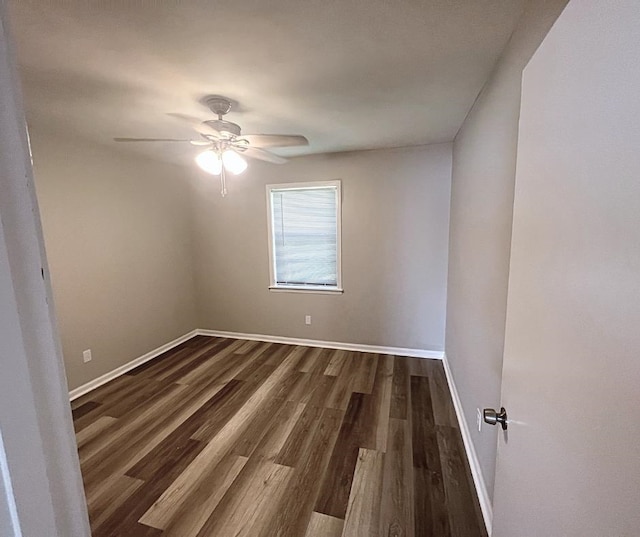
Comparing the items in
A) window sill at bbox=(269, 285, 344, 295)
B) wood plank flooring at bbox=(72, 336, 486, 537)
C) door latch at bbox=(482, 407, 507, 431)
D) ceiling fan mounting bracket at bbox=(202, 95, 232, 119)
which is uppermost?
ceiling fan mounting bracket at bbox=(202, 95, 232, 119)

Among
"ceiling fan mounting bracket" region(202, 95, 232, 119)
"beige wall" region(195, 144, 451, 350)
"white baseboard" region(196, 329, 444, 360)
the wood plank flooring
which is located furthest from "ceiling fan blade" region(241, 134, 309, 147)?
"white baseboard" region(196, 329, 444, 360)

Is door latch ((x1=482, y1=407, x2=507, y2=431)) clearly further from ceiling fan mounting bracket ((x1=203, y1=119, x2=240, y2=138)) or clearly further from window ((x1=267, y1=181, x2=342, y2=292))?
window ((x1=267, y1=181, x2=342, y2=292))

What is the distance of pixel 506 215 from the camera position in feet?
4.49

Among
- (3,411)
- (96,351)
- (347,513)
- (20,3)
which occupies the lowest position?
(347,513)

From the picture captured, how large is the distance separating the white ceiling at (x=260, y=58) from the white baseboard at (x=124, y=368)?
236 centimetres

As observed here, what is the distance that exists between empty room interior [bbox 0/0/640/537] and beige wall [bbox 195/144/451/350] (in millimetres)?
32

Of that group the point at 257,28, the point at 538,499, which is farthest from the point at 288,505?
the point at 257,28

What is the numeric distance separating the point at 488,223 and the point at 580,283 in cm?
123

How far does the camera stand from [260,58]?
1499mm

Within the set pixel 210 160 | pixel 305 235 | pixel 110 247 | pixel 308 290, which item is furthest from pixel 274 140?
pixel 110 247

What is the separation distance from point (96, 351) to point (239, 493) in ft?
7.32

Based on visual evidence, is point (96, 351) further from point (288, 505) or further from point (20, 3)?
point (20, 3)

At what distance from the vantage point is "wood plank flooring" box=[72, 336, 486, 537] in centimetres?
157

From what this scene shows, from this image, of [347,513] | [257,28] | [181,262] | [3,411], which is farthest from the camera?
[181,262]
